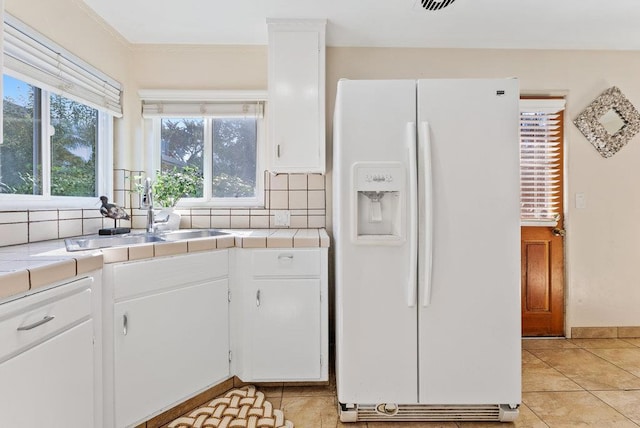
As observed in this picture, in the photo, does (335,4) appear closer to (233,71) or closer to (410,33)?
(410,33)

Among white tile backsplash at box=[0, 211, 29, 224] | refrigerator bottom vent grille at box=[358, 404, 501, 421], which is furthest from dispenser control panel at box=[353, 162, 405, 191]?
white tile backsplash at box=[0, 211, 29, 224]

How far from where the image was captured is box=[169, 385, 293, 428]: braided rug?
5.36 feet

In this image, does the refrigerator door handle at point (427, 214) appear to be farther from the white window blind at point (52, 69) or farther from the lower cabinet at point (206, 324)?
the white window blind at point (52, 69)

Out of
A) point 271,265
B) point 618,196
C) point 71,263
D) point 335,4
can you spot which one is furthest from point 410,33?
point 71,263

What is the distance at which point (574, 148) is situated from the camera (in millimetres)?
2662

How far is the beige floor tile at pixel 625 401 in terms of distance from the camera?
177 cm

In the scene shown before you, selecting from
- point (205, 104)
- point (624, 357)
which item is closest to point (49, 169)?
point (205, 104)

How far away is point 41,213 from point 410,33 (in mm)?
2487

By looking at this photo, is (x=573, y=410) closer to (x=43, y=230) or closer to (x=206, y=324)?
(x=206, y=324)

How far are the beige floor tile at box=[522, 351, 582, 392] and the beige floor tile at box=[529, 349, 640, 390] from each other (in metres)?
0.05

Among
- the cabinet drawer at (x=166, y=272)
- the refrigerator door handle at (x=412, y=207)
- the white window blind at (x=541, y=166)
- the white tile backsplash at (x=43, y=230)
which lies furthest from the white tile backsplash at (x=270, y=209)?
the white window blind at (x=541, y=166)

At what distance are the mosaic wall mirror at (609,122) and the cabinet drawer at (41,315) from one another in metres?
3.29

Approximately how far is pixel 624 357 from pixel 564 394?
2.75 feet

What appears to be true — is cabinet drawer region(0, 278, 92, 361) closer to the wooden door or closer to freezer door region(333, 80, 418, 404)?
freezer door region(333, 80, 418, 404)
